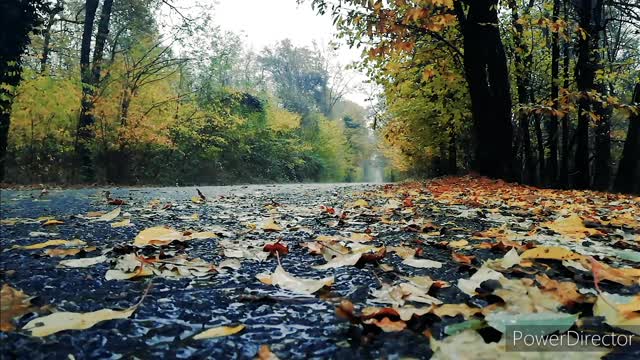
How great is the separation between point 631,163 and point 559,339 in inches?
411

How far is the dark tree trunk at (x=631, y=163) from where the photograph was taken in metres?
9.09

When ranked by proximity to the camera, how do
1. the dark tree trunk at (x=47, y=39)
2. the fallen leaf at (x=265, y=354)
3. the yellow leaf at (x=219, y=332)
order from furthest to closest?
the dark tree trunk at (x=47, y=39) < the yellow leaf at (x=219, y=332) < the fallen leaf at (x=265, y=354)

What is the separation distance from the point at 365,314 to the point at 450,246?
102 cm

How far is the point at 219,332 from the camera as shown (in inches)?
34.7

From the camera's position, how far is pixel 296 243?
2.01 meters

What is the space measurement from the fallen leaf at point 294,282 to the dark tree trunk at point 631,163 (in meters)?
10.2

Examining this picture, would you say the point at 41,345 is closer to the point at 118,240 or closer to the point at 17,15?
the point at 118,240

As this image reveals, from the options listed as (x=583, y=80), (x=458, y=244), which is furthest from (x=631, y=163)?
(x=458, y=244)

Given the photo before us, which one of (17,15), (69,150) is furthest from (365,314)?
(69,150)

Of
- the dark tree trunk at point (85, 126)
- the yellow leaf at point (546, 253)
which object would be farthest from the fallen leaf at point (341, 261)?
the dark tree trunk at point (85, 126)

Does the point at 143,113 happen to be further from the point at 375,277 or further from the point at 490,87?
the point at 375,277

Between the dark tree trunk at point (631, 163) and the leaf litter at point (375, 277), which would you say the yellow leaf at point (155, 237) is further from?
the dark tree trunk at point (631, 163)

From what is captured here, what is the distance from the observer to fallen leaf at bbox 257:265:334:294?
120 cm

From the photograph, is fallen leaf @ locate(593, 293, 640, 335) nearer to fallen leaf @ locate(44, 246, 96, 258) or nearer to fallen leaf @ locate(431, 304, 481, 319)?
fallen leaf @ locate(431, 304, 481, 319)
